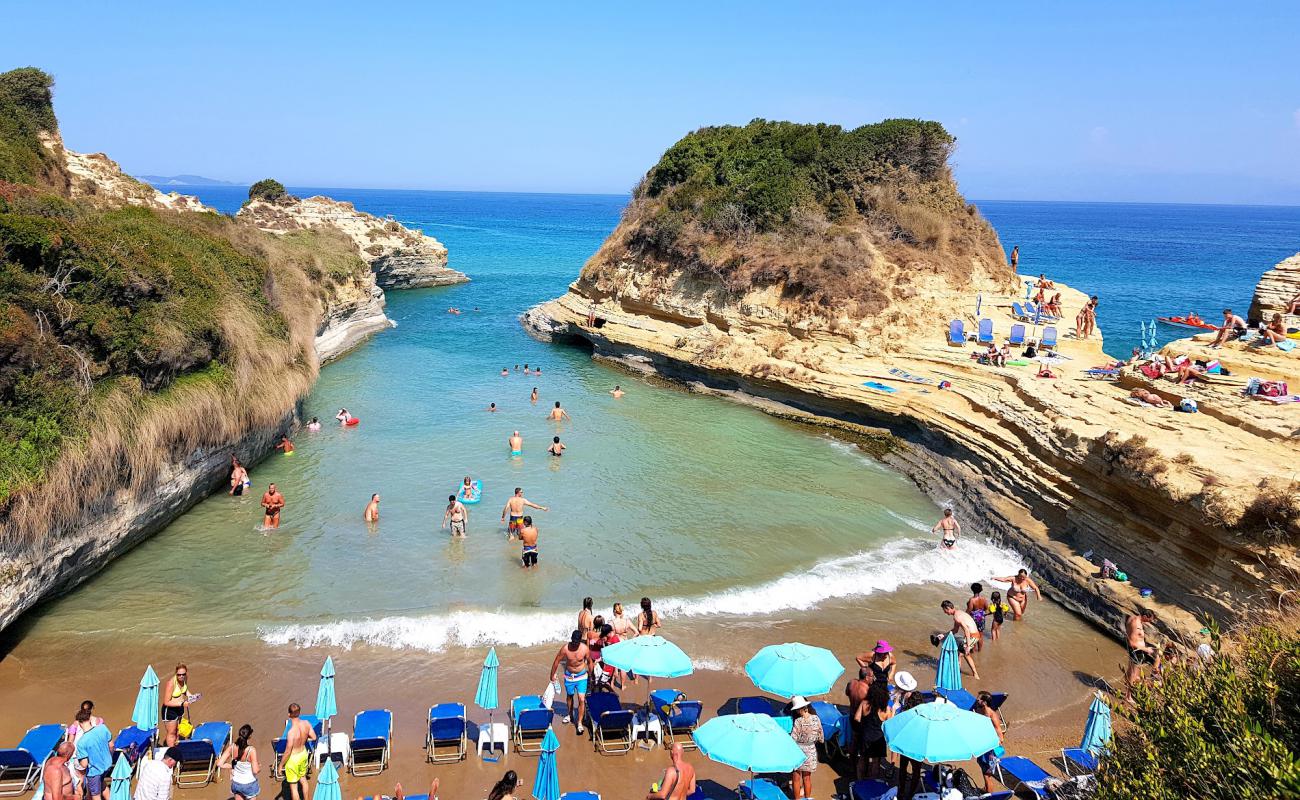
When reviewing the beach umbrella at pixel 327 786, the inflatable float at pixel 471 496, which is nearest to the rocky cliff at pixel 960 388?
the inflatable float at pixel 471 496

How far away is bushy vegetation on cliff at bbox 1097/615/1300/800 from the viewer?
505 cm

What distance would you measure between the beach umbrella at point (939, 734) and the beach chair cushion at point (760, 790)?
1347 millimetres

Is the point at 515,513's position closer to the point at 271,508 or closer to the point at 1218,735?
the point at 271,508

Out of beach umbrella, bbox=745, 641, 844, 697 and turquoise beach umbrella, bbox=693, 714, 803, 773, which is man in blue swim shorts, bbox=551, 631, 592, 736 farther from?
turquoise beach umbrella, bbox=693, 714, 803, 773

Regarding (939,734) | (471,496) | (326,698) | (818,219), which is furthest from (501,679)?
(818,219)

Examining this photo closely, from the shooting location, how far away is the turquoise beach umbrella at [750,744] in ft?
24.3

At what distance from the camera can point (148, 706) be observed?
8.80 metres

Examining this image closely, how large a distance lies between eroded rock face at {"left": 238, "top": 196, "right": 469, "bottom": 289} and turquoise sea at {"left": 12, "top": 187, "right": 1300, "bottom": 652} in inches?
935

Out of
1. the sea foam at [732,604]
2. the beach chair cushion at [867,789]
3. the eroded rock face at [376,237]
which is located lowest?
the sea foam at [732,604]

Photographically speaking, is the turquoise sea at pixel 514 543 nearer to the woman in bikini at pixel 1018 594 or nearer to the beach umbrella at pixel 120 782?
the woman in bikini at pixel 1018 594

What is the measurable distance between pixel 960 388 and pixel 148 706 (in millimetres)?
18893

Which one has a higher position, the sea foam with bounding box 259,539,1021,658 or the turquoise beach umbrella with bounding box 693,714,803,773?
the turquoise beach umbrella with bounding box 693,714,803,773

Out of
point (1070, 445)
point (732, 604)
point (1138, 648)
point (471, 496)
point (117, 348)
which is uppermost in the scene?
point (117, 348)

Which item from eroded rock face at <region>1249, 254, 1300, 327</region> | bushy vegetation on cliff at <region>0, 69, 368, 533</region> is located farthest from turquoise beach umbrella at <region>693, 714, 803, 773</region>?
eroded rock face at <region>1249, 254, 1300, 327</region>
